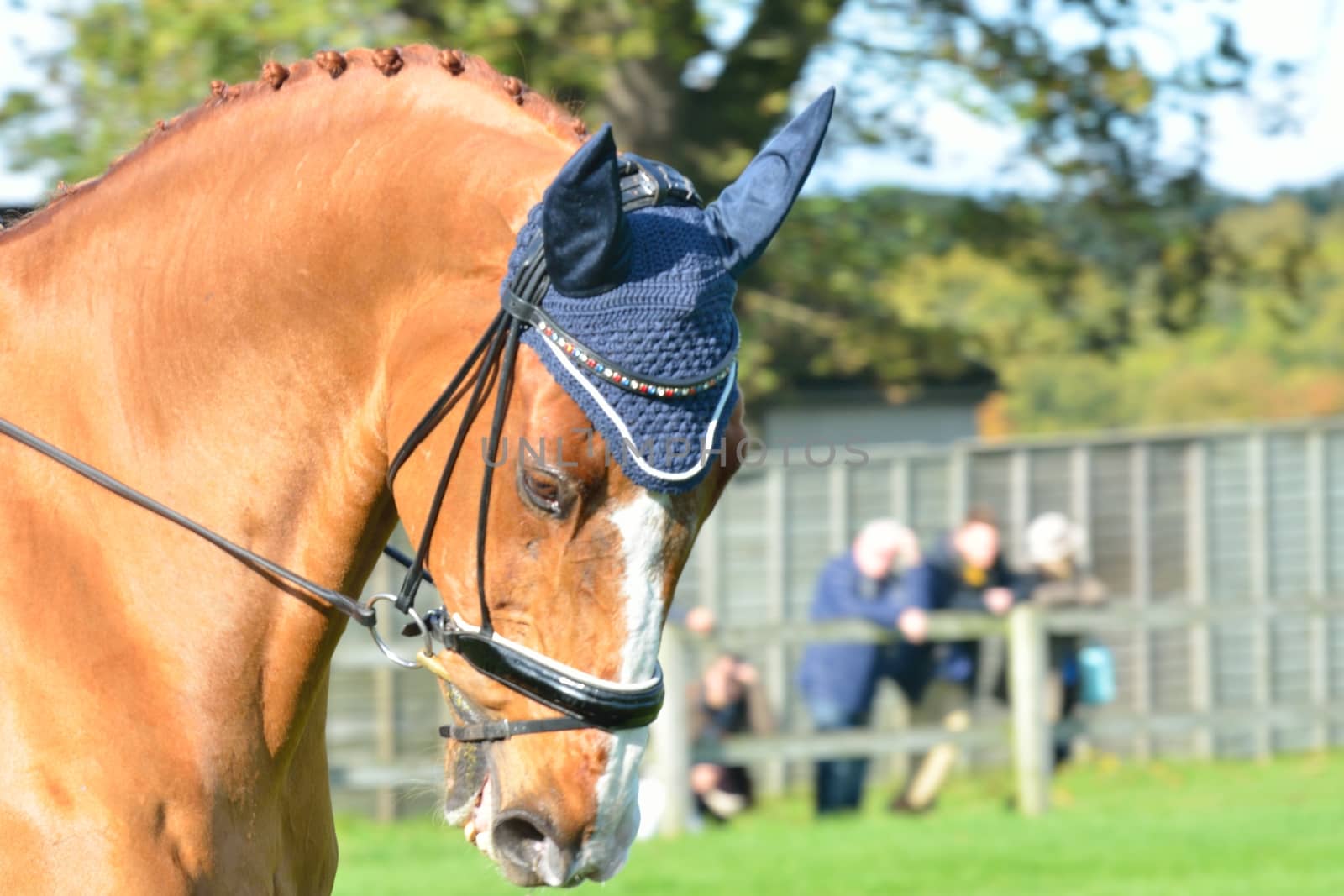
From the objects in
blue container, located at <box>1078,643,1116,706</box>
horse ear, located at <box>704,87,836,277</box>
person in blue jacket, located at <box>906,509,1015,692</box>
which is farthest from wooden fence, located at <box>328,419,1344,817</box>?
horse ear, located at <box>704,87,836,277</box>

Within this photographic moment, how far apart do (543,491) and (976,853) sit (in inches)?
257

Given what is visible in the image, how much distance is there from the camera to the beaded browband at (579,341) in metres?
2.32

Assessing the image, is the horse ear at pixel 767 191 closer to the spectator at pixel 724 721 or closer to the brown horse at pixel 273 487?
the brown horse at pixel 273 487

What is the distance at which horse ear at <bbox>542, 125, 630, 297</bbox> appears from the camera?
2.20 meters

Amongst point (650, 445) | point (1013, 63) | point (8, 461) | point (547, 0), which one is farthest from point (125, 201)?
point (1013, 63)

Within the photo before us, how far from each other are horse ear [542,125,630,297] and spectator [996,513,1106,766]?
352 inches

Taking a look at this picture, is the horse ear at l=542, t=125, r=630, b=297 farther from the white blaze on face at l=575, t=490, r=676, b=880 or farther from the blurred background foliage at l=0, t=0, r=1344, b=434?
the blurred background foliage at l=0, t=0, r=1344, b=434

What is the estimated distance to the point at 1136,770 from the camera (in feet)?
40.5

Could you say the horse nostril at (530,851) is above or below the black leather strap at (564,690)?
below

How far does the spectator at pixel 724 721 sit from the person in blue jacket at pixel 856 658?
1.31 ft

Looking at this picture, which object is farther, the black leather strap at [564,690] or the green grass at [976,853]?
the green grass at [976,853]

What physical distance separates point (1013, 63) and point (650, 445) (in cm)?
1045

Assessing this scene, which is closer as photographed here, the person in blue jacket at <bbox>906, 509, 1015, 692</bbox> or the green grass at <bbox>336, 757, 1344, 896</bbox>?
the green grass at <bbox>336, 757, 1344, 896</bbox>

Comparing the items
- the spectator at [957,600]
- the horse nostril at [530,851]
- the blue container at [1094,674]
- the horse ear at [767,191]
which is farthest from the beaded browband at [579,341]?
the blue container at [1094,674]
